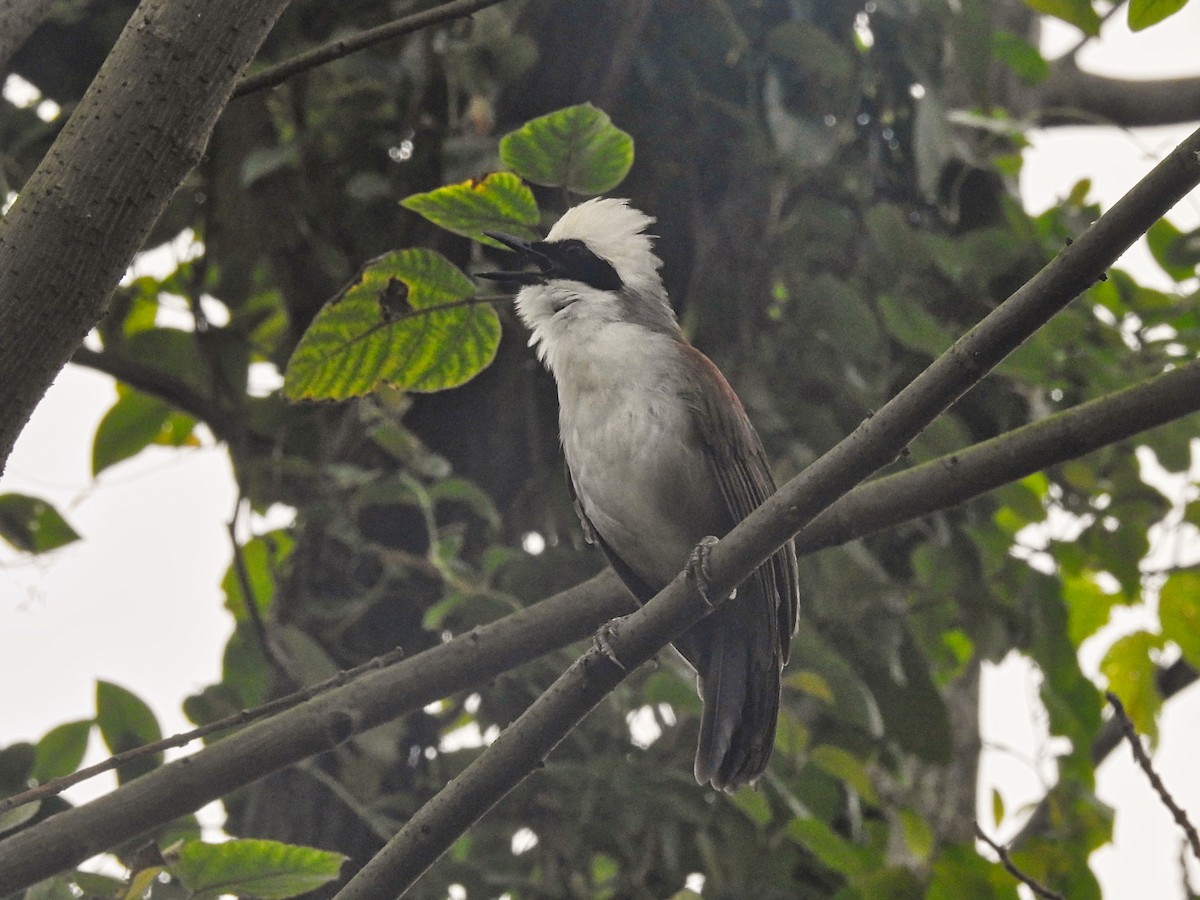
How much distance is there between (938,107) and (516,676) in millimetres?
1774

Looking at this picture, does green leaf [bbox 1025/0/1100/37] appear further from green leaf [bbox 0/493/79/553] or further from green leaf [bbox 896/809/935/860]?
green leaf [bbox 0/493/79/553]

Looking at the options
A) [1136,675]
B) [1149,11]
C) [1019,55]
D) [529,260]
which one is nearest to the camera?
[1149,11]

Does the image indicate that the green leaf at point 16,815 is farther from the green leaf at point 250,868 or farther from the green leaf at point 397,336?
the green leaf at point 397,336

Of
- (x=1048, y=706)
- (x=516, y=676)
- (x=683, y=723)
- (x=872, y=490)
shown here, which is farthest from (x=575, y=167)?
(x=1048, y=706)

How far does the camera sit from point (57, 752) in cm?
276

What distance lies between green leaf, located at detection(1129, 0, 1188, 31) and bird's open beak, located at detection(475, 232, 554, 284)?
4.20 feet

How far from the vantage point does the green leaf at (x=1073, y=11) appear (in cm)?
236

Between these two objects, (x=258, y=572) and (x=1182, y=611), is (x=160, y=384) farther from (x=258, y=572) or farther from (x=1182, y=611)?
(x=1182, y=611)

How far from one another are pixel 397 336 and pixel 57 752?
135 cm

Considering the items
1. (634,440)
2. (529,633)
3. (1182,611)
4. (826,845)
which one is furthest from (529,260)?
(1182,611)

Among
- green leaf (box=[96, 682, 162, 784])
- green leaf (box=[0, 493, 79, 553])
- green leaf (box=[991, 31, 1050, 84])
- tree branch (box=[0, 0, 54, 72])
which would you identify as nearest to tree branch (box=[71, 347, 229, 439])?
green leaf (box=[0, 493, 79, 553])

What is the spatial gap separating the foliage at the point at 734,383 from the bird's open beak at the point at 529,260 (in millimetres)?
253

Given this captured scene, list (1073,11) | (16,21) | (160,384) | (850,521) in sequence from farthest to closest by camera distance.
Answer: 1. (160,384)
2. (1073,11)
3. (850,521)
4. (16,21)

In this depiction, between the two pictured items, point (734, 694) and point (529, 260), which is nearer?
point (734, 694)
